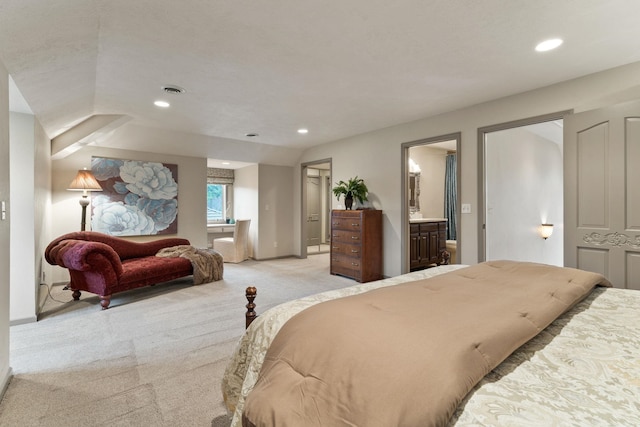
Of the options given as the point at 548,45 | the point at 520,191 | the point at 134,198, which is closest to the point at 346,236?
the point at 520,191

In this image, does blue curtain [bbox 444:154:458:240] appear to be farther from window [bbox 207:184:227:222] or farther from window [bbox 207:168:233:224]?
window [bbox 207:184:227:222]

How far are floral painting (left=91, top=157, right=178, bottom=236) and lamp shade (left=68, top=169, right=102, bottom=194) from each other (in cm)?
42

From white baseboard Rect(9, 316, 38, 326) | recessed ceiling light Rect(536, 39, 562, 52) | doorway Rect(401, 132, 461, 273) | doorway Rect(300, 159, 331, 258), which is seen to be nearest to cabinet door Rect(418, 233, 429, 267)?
doorway Rect(401, 132, 461, 273)

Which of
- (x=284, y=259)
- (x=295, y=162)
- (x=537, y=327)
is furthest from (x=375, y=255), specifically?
(x=537, y=327)

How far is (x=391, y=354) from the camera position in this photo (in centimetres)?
87

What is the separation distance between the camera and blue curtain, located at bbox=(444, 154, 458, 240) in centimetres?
629

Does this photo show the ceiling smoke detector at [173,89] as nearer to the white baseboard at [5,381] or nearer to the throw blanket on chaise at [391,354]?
the white baseboard at [5,381]

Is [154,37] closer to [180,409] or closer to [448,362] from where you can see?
[180,409]

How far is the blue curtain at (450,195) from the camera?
629cm

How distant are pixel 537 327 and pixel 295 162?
629 cm

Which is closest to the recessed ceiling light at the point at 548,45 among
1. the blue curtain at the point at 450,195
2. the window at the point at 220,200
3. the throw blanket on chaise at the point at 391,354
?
the throw blanket on chaise at the point at 391,354

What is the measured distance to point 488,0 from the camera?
72.2 inches

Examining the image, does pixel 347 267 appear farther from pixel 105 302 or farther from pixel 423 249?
pixel 105 302

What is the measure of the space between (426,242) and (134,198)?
5203mm
